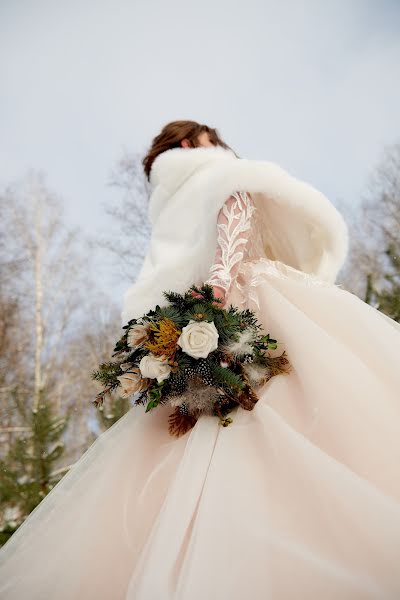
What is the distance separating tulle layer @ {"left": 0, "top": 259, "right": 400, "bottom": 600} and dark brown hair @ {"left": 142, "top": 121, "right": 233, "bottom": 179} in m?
1.17

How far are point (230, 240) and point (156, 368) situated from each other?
62 cm

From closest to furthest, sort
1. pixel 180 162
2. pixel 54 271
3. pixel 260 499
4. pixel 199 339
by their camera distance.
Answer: pixel 260 499, pixel 199 339, pixel 180 162, pixel 54 271

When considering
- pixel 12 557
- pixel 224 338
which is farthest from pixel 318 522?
pixel 12 557

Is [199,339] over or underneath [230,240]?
underneath

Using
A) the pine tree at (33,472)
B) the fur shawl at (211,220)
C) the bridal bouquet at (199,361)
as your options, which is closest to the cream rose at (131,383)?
the bridal bouquet at (199,361)

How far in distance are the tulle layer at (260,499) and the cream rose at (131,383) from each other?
0.19 meters

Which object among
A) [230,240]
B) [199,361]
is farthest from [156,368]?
[230,240]

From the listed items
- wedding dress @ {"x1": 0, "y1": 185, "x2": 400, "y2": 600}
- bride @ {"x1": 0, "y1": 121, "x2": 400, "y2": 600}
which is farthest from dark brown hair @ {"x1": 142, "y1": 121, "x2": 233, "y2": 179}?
wedding dress @ {"x1": 0, "y1": 185, "x2": 400, "y2": 600}

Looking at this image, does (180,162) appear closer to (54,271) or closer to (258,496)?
(258,496)

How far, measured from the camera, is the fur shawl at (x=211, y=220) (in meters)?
1.70

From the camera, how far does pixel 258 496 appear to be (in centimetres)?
104

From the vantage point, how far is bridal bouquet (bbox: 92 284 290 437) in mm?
1290

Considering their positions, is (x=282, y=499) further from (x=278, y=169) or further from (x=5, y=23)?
(x=5, y=23)

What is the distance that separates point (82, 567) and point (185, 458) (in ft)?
1.23
